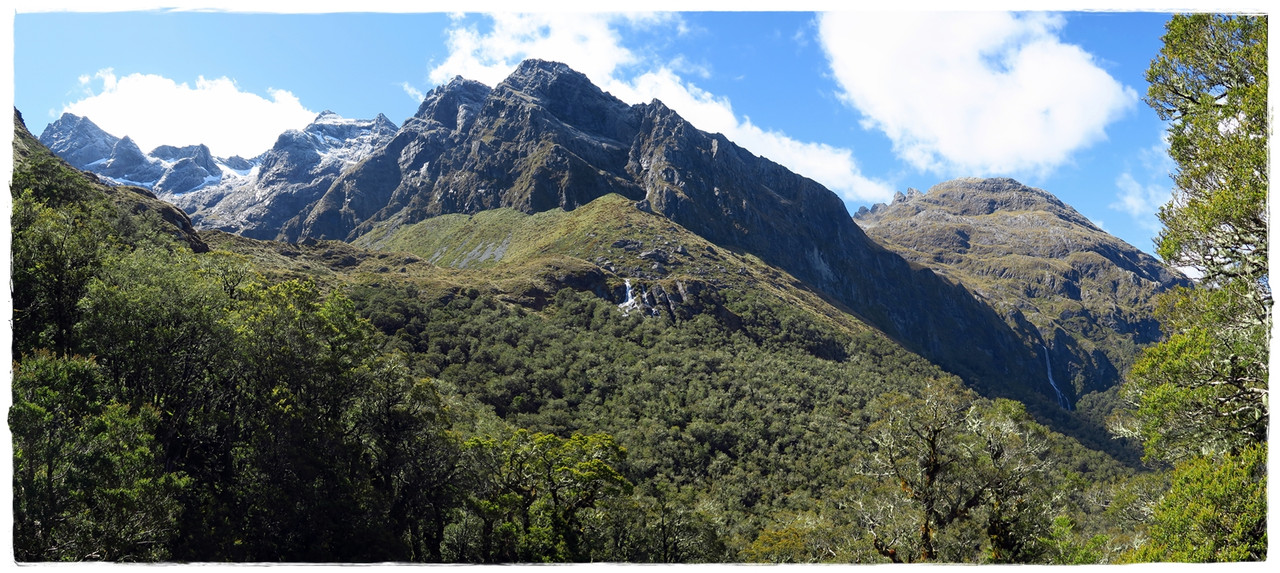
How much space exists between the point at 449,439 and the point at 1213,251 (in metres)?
30.3

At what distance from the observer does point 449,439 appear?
31.5 meters

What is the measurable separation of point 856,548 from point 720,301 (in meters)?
147

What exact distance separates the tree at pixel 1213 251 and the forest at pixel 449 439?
0.07 metres

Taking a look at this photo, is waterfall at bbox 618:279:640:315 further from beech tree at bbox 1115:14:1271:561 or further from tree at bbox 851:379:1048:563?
beech tree at bbox 1115:14:1271:561

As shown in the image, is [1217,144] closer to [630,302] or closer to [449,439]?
[449,439]

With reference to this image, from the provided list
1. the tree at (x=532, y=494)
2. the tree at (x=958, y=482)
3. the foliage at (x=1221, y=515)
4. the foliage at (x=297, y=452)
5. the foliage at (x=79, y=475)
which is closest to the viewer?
the foliage at (x=1221, y=515)

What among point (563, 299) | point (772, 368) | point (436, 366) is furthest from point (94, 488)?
point (563, 299)

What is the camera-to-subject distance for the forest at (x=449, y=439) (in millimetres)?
15453

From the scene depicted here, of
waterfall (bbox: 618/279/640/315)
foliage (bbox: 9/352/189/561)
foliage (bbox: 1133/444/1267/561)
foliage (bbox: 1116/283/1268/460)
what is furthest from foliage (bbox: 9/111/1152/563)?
waterfall (bbox: 618/279/640/315)

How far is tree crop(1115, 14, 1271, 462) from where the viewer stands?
1545 cm

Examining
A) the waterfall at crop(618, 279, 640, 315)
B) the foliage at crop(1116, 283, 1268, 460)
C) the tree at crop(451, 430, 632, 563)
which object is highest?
the waterfall at crop(618, 279, 640, 315)

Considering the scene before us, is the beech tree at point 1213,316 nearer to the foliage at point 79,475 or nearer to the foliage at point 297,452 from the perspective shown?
the foliage at point 297,452

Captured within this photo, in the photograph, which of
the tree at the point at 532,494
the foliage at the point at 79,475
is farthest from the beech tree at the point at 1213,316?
the foliage at the point at 79,475

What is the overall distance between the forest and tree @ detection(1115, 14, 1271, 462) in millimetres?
65
